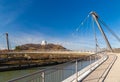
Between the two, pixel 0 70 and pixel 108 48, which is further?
pixel 108 48

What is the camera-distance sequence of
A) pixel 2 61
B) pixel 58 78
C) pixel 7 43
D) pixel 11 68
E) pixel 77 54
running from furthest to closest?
pixel 7 43 < pixel 77 54 < pixel 2 61 < pixel 11 68 < pixel 58 78

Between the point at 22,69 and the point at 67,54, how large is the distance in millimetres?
44723

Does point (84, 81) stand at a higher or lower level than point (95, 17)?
lower

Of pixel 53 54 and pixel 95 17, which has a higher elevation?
pixel 95 17

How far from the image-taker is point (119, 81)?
12.5 metres

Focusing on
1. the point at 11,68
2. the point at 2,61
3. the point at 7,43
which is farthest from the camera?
the point at 7,43

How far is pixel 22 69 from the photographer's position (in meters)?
50.4

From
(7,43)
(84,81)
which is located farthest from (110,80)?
(7,43)

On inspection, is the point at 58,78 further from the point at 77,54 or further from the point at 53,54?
the point at 53,54

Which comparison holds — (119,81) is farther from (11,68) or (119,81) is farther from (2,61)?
(2,61)

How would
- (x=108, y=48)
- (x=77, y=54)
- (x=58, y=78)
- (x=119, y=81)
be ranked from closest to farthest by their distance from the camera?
(x=58, y=78) < (x=119, y=81) < (x=108, y=48) < (x=77, y=54)

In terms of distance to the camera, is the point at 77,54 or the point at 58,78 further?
the point at 77,54

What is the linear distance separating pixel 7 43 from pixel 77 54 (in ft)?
157

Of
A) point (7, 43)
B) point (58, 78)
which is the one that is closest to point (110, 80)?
point (58, 78)
